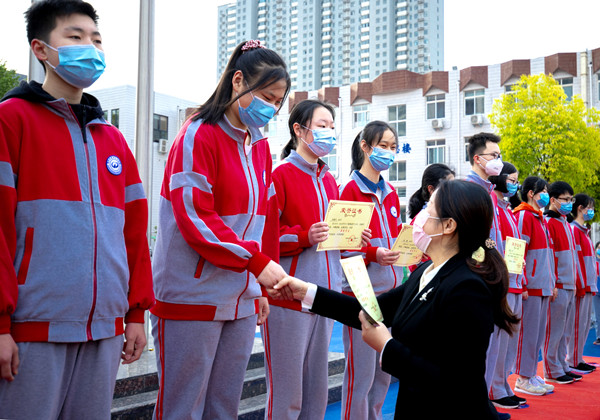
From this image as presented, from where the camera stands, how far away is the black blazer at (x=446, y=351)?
1852mm

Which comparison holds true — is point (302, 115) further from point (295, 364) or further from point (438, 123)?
point (438, 123)

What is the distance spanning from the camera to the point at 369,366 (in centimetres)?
332

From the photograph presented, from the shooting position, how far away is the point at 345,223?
3068mm

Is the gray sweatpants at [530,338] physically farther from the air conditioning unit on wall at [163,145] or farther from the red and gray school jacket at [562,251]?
the air conditioning unit on wall at [163,145]

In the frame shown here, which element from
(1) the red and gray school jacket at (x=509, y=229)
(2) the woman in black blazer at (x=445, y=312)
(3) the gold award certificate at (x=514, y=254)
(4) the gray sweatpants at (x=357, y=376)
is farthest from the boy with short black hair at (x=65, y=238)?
(1) the red and gray school jacket at (x=509, y=229)

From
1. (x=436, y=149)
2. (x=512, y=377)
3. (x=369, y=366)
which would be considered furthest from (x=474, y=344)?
(x=436, y=149)

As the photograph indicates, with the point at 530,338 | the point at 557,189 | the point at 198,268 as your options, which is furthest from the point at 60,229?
the point at 557,189

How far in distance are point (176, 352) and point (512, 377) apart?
4.59m

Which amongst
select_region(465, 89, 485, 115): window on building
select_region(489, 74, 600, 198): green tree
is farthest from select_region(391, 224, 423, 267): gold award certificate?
select_region(465, 89, 485, 115): window on building

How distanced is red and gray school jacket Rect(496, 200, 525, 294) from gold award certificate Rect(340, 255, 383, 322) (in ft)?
9.76

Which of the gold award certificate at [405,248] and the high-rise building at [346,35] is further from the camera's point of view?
the high-rise building at [346,35]

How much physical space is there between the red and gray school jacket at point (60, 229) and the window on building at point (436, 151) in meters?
22.3

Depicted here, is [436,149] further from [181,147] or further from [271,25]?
[271,25]

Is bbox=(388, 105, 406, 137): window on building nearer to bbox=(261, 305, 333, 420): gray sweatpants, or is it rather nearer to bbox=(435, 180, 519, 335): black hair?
bbox=(261, 305, 333, 420): gray sweatpants
